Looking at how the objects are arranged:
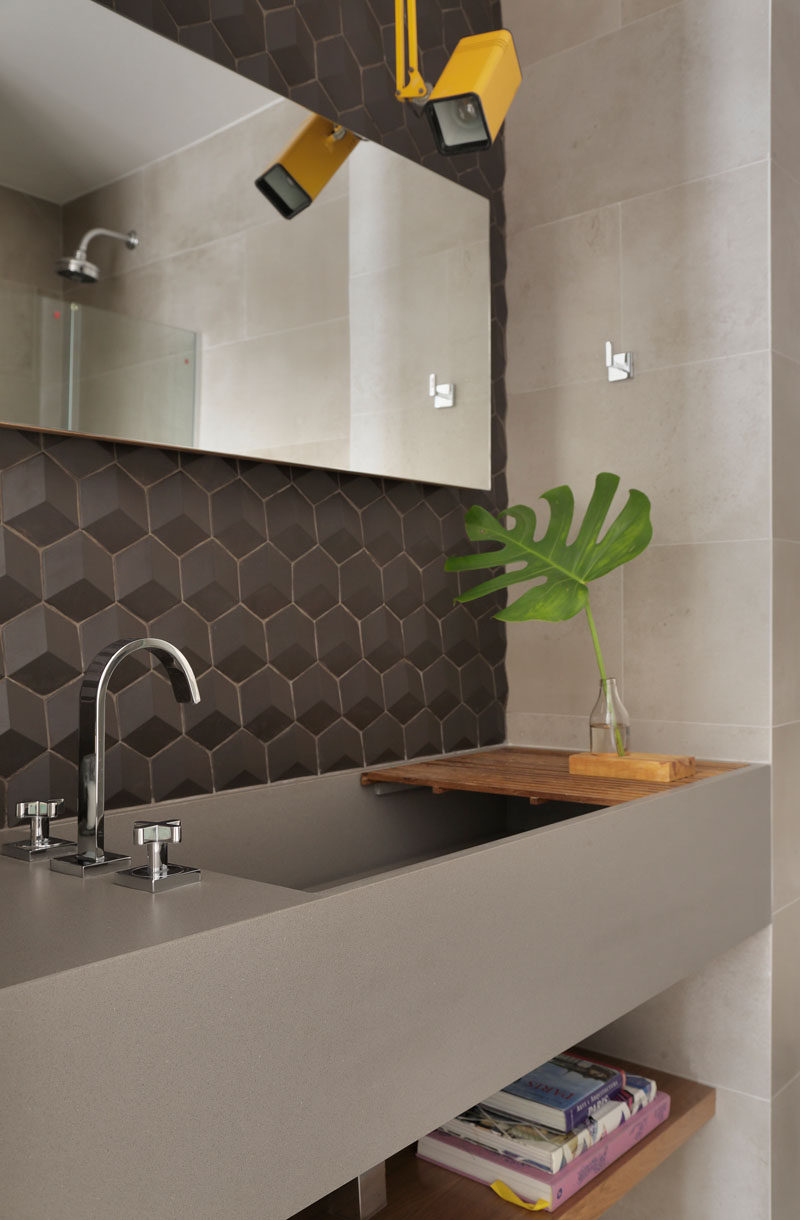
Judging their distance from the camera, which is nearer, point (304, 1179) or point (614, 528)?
point (304, 1179)

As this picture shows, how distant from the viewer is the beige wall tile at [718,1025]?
1.83m

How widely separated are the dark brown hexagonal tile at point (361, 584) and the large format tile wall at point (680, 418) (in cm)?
44

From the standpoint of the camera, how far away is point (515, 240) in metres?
2.22

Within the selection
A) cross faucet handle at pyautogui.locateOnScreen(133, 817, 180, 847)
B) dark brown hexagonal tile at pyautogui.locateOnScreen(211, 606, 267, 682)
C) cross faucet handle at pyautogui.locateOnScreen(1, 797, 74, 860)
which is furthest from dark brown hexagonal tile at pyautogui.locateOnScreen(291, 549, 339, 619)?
cross faucet handle at pyautogui.locateOnScreen(133, 817, 180, 847)

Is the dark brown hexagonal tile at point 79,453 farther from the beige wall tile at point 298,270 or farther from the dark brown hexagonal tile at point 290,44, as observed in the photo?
the dark brown hexagonal tile at point 290,44

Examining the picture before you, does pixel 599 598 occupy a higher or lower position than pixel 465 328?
lower

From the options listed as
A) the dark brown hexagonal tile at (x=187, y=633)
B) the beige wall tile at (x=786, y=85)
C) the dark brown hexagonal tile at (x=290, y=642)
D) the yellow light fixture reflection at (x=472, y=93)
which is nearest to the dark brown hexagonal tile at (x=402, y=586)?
the dark brown hexagonal tile at (x=290, y=642)

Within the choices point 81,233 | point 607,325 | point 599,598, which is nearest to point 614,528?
point 599,598

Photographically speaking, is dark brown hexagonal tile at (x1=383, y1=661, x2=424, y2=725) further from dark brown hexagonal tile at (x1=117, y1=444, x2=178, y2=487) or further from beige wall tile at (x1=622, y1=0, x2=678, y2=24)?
beige wall tile at (x1=622, y1=0, x2=678, y2=24)

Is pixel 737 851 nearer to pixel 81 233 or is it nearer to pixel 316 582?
pixel 316 582

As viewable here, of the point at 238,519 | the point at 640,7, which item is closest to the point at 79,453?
the point at 238,519

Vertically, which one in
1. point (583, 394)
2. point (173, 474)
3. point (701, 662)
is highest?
point (583, 394)

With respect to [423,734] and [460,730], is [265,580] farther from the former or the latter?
[460,730]

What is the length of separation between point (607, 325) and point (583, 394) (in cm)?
14
